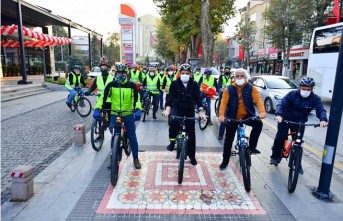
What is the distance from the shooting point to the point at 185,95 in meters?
4.93

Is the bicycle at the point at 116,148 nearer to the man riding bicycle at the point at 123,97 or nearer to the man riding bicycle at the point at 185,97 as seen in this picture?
the man riding bicycle at the point at 123,97

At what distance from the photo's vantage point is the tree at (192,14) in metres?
25.4

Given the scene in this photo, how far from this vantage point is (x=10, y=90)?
48.7 feet

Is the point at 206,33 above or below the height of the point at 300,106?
above

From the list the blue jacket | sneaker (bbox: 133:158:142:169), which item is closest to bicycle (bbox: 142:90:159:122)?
sneaker (bbox: 133:158:142:169)

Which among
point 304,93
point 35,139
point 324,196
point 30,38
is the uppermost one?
point 30,38

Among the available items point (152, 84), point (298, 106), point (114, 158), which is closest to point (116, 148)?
point (114, 158)

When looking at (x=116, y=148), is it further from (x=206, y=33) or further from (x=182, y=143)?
(x=206, y=33)

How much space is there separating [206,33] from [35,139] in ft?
57.4

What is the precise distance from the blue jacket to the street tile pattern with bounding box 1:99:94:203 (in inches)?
183

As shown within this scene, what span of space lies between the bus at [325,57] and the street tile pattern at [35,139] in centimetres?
1125

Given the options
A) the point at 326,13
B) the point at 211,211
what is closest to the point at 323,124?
the point at 211,211

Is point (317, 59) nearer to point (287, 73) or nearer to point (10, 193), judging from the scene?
point (10, 193)

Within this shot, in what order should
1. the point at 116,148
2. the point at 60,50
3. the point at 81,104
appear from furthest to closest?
the point at 60,50, the point at 81,104, the point at 116,148
